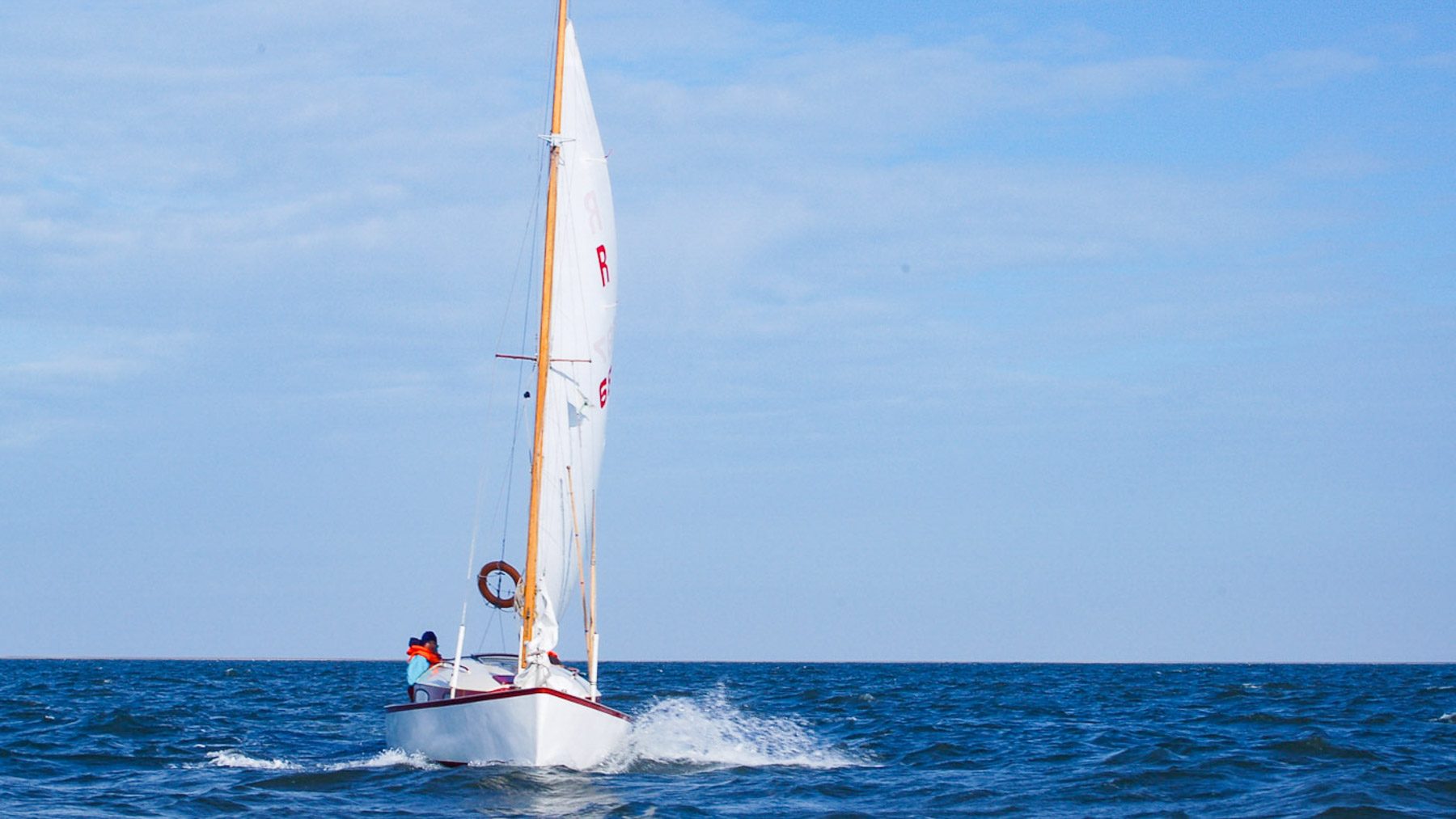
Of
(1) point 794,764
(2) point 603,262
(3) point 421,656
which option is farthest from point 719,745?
(2) point 603,262

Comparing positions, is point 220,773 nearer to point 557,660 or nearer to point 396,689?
point 557,660

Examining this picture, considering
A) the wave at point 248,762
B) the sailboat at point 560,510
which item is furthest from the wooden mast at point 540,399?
the wave at point 248,762

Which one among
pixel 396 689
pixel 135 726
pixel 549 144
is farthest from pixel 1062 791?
pixel 396 689

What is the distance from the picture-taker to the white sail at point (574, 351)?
2211 cm

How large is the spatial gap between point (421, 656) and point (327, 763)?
2.75 meters

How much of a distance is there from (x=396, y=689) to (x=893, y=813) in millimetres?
45243

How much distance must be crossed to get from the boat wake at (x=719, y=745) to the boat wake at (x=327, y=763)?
112 inches

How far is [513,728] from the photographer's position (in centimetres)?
1955

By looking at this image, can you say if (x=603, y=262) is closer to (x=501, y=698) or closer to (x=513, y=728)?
(x=501, y=698)

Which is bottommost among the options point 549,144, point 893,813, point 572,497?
point 893,813

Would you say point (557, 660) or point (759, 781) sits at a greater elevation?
point (557, 660)

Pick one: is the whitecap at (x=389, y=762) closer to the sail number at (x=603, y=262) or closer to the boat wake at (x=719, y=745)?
the boat wake at (x=719, y=745)

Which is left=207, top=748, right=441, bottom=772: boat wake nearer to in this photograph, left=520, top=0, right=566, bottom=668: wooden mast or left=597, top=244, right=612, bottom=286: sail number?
left=520, top=0, right=566, bottom=668: wooden mast

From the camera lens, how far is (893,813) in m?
18.4
